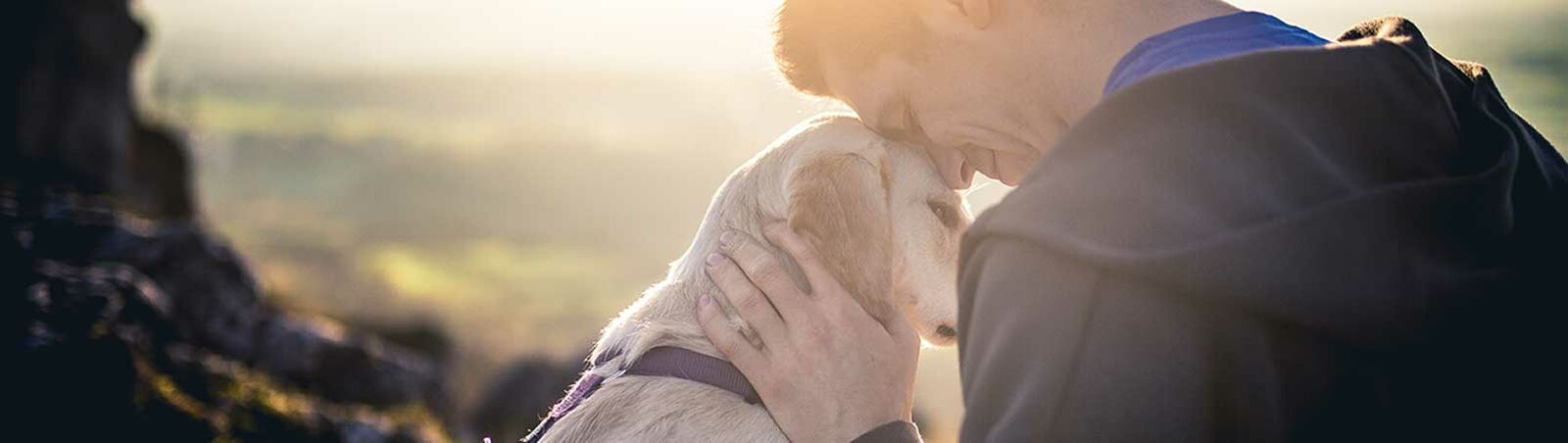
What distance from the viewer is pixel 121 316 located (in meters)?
4.68

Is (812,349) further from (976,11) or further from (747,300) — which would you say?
(976,11)

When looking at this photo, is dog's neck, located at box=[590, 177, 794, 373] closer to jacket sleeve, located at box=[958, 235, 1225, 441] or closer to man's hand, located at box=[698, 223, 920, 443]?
man's hand, located at box=[698, 223, 920, 443]

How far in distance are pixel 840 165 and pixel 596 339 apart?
2.57ft

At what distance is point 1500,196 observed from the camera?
5.92 ft

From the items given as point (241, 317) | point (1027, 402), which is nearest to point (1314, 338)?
point (1027, 402)

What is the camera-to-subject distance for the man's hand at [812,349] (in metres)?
2.82

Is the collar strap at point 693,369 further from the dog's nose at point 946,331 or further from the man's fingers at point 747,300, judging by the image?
the dog's nose at point 946,331

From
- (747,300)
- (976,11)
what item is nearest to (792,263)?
(747,300)

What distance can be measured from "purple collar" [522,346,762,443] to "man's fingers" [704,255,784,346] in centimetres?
11

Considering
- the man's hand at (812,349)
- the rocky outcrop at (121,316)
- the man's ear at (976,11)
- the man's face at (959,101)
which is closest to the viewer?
the man's ear at (976,11)

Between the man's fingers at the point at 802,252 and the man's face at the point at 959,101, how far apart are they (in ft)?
1.08

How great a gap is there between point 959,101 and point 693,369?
87 centimetres

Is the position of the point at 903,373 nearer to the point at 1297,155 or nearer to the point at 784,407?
the point at 784,407

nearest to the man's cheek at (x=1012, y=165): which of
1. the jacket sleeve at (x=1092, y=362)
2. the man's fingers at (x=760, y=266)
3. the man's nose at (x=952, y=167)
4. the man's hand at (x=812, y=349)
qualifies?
the man's nose at (x=952, y=167)
